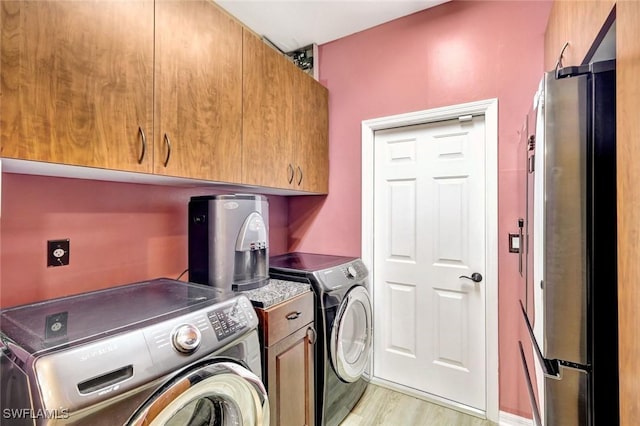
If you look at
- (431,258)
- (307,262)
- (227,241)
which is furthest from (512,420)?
(227,241)

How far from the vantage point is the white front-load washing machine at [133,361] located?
73cm

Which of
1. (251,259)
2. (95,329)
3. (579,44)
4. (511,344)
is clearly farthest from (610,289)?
(95,329)

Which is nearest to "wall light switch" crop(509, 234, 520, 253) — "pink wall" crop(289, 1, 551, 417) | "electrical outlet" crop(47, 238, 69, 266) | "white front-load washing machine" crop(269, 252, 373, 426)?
"pink wall" crop(289, 1, 551, 417)

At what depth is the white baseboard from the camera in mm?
1826

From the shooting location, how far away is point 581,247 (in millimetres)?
902

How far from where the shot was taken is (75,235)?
1.36m

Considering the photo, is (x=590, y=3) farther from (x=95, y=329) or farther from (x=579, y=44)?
(x=95, y=329)

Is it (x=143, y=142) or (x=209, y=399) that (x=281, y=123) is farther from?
(x=209, y=399)

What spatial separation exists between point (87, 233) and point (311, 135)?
1502mm

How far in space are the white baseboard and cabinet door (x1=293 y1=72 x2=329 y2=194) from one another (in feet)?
6.31

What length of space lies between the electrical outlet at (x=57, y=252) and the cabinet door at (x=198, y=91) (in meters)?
0.55

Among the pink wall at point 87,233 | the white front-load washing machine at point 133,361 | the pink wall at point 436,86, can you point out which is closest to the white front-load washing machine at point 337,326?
the pink wall at point 436,86

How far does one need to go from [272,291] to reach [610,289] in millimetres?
1326

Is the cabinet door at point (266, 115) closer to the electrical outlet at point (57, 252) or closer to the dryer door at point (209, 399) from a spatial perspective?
the electrical outlet at point (57, 252)
